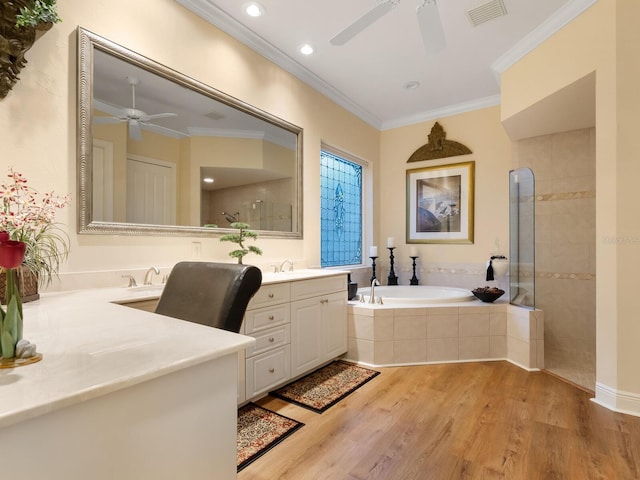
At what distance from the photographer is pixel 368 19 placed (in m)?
1.98

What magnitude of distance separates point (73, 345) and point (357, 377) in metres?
2.28

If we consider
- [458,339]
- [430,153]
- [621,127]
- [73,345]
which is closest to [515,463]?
[458,339]

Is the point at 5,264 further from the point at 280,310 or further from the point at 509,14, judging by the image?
the point at 509,14

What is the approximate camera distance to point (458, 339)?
10.1ft

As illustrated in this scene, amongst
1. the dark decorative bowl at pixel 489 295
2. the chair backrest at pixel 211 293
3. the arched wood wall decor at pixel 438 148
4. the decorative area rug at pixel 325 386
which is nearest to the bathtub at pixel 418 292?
the dark decorative bowl at pixel 489 295

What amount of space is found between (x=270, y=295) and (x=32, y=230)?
1.38m

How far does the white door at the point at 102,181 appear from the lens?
188 cm

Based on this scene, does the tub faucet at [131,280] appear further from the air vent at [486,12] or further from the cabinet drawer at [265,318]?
the air vent at [486,12]

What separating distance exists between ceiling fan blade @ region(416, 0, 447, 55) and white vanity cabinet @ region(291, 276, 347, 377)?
5.94 feet

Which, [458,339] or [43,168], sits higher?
[43,168]

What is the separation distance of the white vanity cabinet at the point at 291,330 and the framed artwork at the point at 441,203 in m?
1.84

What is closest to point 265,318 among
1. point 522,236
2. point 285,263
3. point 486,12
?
point 285,263

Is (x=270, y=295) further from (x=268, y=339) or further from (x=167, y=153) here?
(x=167, y=153)

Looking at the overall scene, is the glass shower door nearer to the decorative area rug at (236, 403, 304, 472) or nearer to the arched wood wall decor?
the arched wood wall decor
